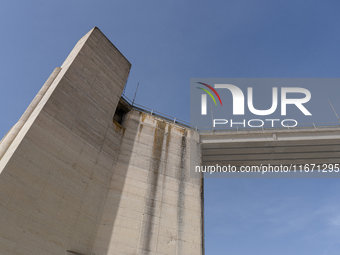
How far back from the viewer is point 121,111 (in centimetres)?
2511

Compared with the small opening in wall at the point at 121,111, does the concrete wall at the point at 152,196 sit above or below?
below

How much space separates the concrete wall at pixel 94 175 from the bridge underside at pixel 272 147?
337cm

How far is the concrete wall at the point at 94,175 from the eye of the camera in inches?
551

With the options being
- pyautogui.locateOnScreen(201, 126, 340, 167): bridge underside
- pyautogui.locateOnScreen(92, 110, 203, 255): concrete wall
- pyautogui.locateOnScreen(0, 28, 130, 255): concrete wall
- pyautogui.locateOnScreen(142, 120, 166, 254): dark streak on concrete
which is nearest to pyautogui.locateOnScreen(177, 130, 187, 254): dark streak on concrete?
pyautogui.locateOnScreen(92, 110, 203, 255): concrete wall

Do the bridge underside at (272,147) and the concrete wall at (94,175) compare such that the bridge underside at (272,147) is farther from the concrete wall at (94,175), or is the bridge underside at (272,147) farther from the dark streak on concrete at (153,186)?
the dark streak on concrete at (153,186)

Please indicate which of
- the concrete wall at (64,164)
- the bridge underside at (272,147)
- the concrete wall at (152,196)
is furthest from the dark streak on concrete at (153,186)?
the bridge underside at (272,147)

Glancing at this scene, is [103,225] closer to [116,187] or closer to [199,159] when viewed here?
[116,187]

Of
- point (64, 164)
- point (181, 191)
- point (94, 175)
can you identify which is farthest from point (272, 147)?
point (64, 164)

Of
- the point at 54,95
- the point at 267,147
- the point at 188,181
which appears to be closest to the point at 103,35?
the point at 54,95

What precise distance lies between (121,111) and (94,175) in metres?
8.64

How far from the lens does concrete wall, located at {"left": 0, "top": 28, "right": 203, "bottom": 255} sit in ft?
45.9

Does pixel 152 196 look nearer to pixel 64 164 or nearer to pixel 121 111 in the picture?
pixel 64 164

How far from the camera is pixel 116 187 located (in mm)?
19500

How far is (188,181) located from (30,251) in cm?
1351
